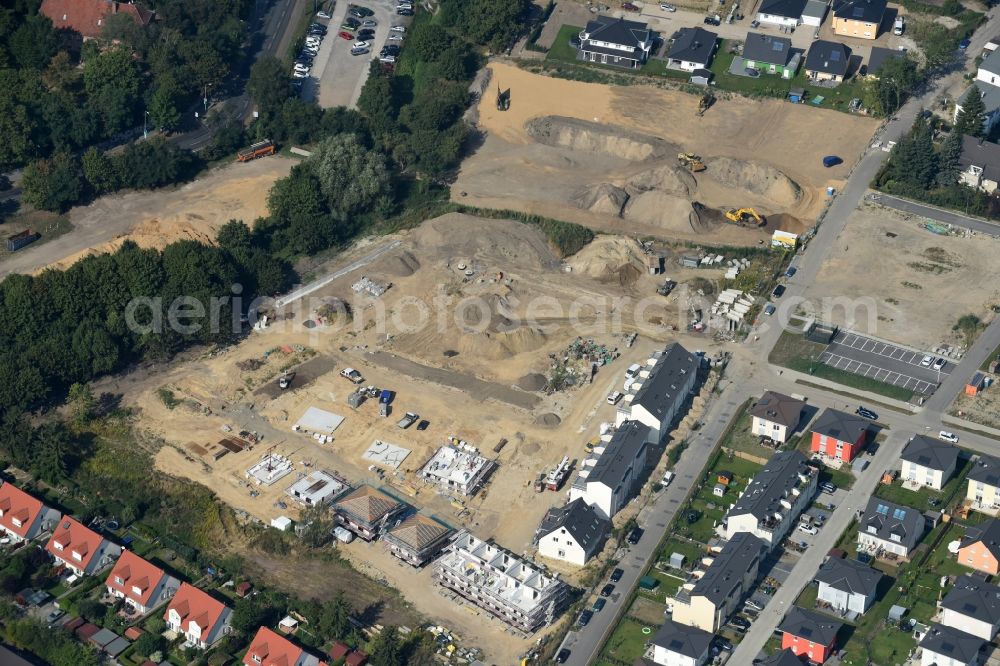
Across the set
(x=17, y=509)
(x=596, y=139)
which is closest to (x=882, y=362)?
(x=596, y=139)

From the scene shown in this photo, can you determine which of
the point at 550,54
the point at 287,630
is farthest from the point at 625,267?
the point at 287,630

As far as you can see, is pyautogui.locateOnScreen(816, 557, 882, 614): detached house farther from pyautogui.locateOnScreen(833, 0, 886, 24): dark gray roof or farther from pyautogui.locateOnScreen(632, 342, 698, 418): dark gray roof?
pyautogui.locateOnScreen(833, 0, 886, 24): dark gray roof

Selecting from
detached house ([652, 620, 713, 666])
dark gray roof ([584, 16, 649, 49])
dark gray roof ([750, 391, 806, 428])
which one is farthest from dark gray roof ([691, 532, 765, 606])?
dark gray roof ([584, 16, 649, 49])

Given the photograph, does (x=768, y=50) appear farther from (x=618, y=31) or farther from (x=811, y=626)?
(x=811, y=626)

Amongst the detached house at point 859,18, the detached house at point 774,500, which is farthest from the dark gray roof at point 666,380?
the detached house at point 859,18

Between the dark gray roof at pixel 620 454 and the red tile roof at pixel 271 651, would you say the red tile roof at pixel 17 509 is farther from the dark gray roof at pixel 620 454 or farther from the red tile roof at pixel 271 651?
the dark gray roof at pixel 620 454

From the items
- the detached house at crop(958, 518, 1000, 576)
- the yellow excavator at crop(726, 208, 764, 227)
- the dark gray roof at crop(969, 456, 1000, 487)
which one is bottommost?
Result: the detached house at crop(958, 518, 1000, 576)

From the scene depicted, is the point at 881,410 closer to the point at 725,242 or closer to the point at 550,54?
the point at 725,242
